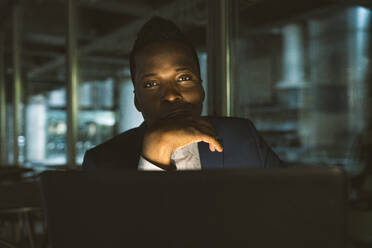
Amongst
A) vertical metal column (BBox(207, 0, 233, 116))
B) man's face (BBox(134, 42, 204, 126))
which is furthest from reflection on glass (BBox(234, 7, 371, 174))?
man's face (BBox(134, 42, 204, 126))

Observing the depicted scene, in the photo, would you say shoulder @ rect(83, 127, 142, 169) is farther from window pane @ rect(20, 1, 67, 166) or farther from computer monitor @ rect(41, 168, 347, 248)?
window pane @ rect(20, 1, 67, 166)

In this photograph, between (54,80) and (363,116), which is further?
(363,116)

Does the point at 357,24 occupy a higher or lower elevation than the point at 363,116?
higher

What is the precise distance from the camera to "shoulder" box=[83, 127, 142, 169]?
1046mm

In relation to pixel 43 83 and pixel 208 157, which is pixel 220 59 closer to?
pixel 208 157

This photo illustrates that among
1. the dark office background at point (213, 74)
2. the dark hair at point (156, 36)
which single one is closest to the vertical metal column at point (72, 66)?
the dark office background at point (213, 74)

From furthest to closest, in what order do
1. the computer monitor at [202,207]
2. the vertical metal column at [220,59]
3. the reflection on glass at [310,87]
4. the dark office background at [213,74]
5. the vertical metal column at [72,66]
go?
the reflection on glass at [310,87], the vertical metal column at [72,66], the dark office background at [213,74], the vertical metal column at [220,59], the computer monitor at [202,207]

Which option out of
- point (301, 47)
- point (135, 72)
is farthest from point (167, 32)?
point (301, 47)

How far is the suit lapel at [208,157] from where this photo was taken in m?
1.07

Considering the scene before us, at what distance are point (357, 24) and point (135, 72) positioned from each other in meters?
8.37

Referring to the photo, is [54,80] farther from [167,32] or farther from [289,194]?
[289,194]

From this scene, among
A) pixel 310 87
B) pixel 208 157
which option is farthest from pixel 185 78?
pixel 310 87

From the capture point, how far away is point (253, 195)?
44cm

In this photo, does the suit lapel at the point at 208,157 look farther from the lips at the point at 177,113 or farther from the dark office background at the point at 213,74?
the dark office background at the point at 213,74
